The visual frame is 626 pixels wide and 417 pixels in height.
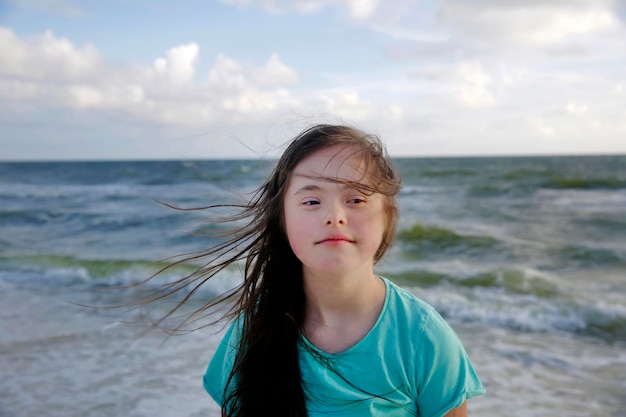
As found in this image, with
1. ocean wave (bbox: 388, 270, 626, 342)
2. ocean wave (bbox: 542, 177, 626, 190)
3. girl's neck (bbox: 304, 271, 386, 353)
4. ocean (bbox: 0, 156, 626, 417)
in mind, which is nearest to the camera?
girl's neck (bbox: 304, 271, 386, 353)

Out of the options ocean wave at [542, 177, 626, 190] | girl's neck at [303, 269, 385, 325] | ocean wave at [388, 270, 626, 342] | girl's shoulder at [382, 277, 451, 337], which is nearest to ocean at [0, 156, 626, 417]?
ocean wave at [388, 270, 626, 342]

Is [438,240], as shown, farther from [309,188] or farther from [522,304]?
[309,188]

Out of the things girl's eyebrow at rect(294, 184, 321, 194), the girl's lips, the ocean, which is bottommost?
the ocean

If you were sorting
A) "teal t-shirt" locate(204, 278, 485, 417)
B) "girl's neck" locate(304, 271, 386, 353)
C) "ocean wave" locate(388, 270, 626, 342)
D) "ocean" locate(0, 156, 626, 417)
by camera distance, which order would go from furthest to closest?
"ocean wave" locate(388, 270, 626, 342), "ocean" locate(0, 156, 626, 417), "girl's neck" locate(304, 271, 386, 353), "teal t-shirt" locate(204, 278, 485, 417)

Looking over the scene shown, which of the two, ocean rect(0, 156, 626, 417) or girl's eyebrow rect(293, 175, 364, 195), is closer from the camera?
girl's eyebrow rect(293, 175, 364, 195)

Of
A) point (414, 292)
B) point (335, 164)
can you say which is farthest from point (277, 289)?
point (414, 292)

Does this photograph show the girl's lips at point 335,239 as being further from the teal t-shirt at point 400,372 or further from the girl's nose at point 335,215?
the teal t-shirt at point 400,372

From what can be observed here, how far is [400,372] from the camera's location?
171 centimetres

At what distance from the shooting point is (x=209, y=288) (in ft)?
25.8

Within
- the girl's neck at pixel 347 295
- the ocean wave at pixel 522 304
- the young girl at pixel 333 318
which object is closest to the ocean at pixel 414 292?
the ocean wave at pixel 522 304

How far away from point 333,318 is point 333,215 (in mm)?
399

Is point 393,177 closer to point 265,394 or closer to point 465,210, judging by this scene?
point 265,394

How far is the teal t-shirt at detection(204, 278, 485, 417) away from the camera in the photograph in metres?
1.69

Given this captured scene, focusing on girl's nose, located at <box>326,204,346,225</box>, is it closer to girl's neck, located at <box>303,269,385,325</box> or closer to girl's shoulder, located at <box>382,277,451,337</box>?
girl's neck, located at <box>303,269,385,325</box>
